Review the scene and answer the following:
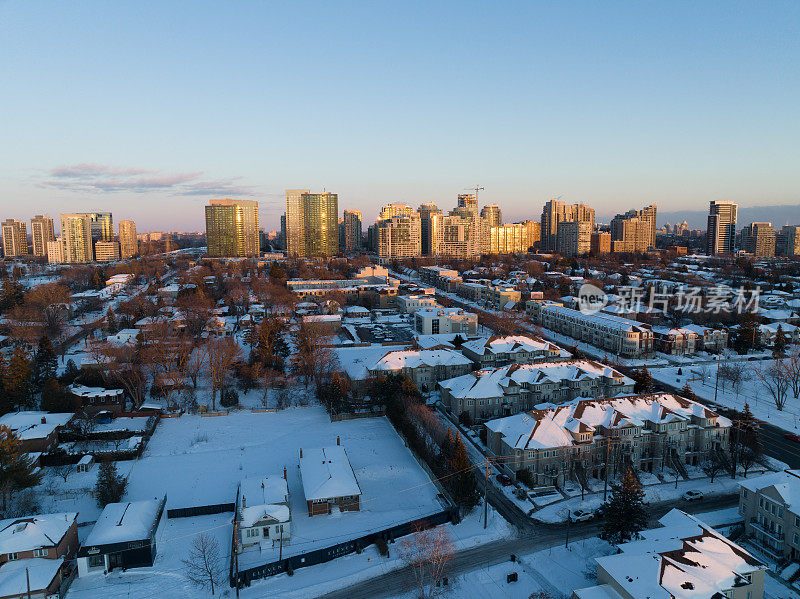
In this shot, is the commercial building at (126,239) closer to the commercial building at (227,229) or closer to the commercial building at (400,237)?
the commercial building at (227,229)

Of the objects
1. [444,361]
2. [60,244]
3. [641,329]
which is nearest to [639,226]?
[641,329]

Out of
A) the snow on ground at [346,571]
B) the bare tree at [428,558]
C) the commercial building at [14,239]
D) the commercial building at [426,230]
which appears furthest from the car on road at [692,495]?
the commercial building at [14,239]

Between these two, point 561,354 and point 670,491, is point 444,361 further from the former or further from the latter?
point 670,491

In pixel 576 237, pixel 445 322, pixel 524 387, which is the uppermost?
pixel 576 237

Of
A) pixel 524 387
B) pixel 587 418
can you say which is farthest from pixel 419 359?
pixel 587 418

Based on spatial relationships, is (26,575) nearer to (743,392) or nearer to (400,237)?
(743,392)

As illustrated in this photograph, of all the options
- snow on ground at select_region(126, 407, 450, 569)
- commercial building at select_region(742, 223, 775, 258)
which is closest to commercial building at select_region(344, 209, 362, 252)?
commercial building at select_region(742, 223, 775, 258)
